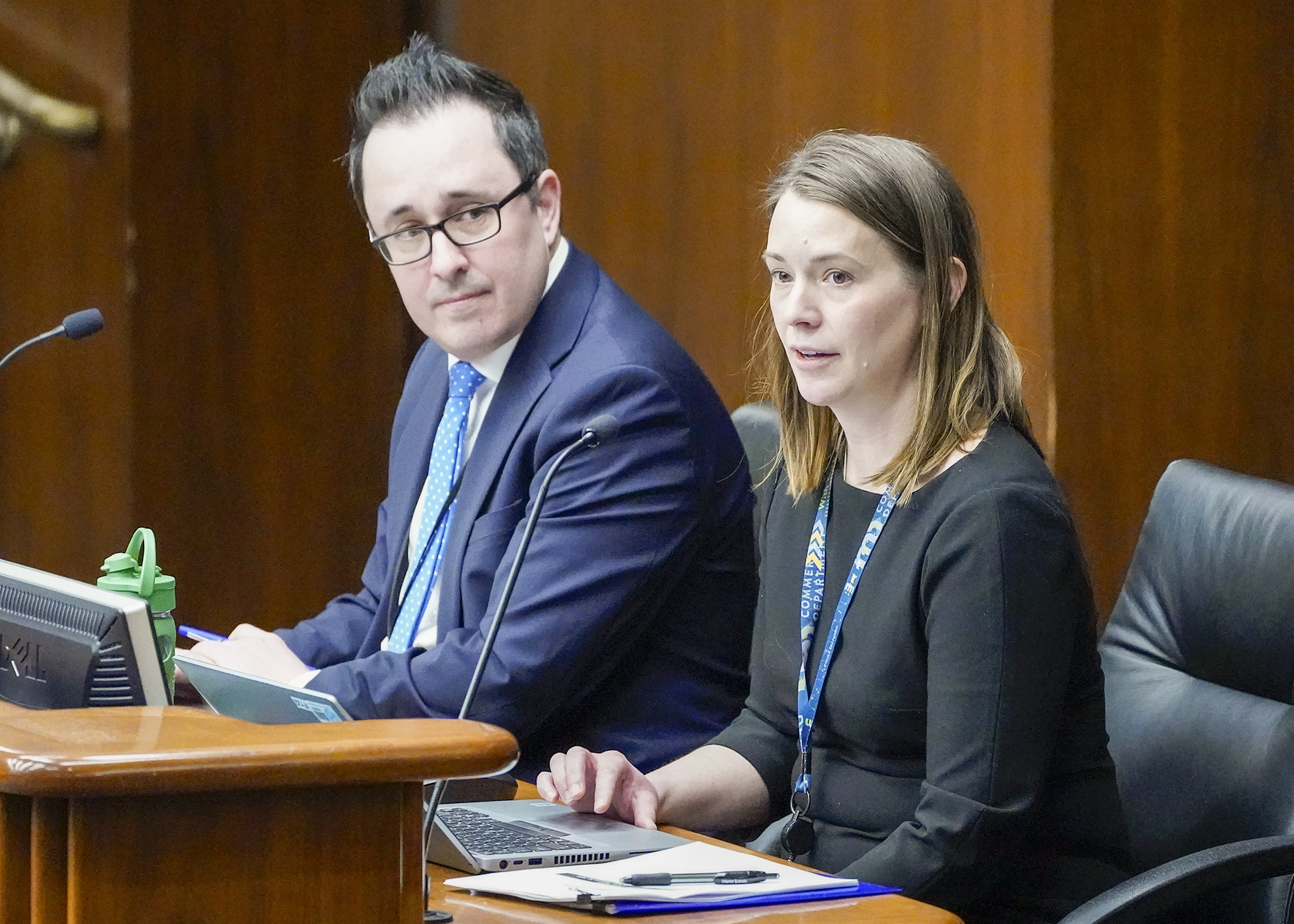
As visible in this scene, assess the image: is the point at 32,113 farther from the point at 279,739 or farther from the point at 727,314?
the point at 279,739

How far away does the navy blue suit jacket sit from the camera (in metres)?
2.06

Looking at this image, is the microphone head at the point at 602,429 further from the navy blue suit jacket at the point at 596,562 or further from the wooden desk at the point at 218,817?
the wooden desk at the point at 218,817

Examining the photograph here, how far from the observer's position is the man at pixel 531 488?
2078 mm

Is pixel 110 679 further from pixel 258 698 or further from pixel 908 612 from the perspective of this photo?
pixel 908 612

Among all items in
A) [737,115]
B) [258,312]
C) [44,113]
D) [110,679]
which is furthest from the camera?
[258,312]

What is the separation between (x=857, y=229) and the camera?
5.90 ft

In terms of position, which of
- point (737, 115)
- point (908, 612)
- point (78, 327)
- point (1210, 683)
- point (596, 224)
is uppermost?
point (737, 115)

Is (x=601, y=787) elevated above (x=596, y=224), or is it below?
Answer: below

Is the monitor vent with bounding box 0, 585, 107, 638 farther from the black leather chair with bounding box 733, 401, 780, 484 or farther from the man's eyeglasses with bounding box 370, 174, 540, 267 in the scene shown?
the black leather chair with bounding box 733, 401, 780, 484

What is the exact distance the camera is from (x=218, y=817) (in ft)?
3.17

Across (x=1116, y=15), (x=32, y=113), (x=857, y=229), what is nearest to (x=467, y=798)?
(x=857, y=229)

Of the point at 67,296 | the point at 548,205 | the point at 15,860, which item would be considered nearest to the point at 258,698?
the point at 15,860

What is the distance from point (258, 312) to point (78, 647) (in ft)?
9.94

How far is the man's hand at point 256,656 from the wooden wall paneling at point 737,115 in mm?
1287
